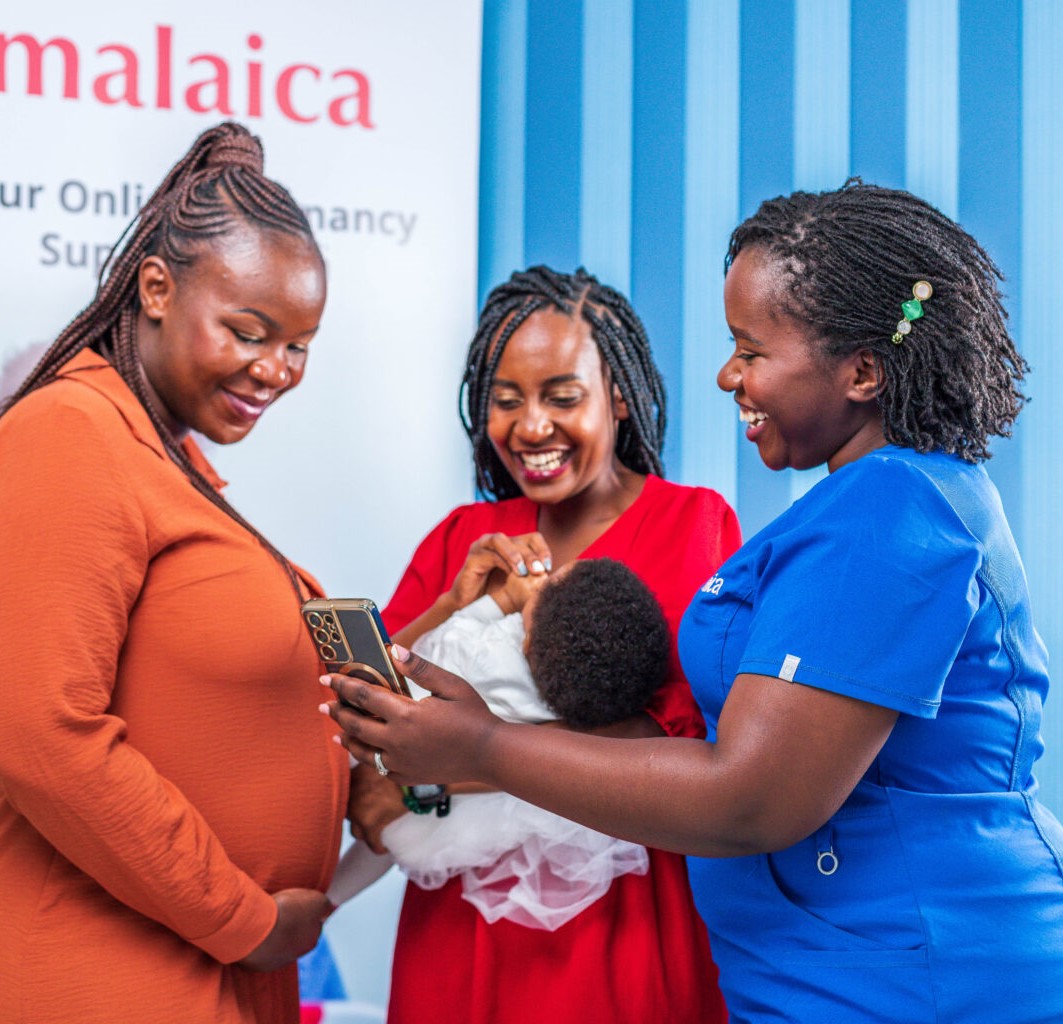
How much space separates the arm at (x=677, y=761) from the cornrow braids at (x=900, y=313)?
1.15ft

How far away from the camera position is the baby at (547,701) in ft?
5.55

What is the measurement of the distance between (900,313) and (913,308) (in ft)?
0.05

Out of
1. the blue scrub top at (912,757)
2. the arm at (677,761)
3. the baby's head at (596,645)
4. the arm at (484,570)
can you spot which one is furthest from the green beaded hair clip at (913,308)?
the arm at (484,570)

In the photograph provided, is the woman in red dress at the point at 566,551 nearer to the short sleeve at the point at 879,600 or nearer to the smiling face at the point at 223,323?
the smiling face at the point at 223,323

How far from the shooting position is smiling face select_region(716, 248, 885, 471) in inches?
53.4

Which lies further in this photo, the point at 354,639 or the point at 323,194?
the point at 323,194

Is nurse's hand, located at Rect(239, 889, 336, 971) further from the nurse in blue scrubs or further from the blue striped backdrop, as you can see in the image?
the blue striped backdrop

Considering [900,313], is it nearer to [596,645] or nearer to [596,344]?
[596,645]

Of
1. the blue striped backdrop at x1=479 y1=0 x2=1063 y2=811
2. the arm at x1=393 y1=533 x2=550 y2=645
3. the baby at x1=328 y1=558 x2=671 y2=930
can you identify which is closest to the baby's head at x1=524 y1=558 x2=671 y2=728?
the baby at x1=328 y1=558 x2=671 y2=930

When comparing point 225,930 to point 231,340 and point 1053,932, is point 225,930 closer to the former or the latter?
point 231,340

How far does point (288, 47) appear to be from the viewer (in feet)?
8.02

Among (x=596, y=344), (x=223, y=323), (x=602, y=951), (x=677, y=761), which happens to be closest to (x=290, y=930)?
(x=602, y=951)

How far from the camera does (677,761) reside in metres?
1.23

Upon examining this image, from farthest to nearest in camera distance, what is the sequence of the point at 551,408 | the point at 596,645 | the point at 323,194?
the point at 323,194
the point at 551,408
the point at 596,645
